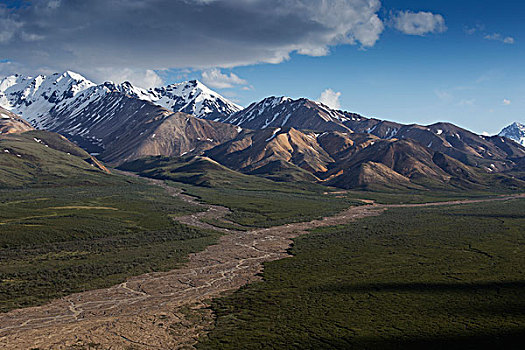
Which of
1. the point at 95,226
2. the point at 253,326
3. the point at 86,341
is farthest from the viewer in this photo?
the point at 95,226

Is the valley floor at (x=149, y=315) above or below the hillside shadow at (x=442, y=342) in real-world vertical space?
below

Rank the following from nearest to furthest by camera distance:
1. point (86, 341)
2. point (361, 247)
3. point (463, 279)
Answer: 1. point (86, 341)
2. point (463, 279)
3. point (361, 247)

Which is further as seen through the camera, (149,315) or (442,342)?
(149,315)

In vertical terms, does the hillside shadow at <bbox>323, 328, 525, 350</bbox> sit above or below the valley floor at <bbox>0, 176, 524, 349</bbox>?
above

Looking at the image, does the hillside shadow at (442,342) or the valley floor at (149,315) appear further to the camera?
the valley floor at (149,315)

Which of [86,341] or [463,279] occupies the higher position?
Result: [463,279]

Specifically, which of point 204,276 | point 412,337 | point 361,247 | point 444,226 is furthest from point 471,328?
point 444,226

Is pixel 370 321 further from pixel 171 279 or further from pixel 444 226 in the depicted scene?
pixel 444 226

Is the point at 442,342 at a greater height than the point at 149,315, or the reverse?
the point at 442,342

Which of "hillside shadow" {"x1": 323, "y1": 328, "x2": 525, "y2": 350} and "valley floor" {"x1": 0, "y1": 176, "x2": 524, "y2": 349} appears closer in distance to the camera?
"hillside shadow" {"x1": 323, "y1": 328, "x2": 525, "y2": 350}

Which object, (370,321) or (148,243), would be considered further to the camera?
(148,243)

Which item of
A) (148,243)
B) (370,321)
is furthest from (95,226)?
(370,321)
